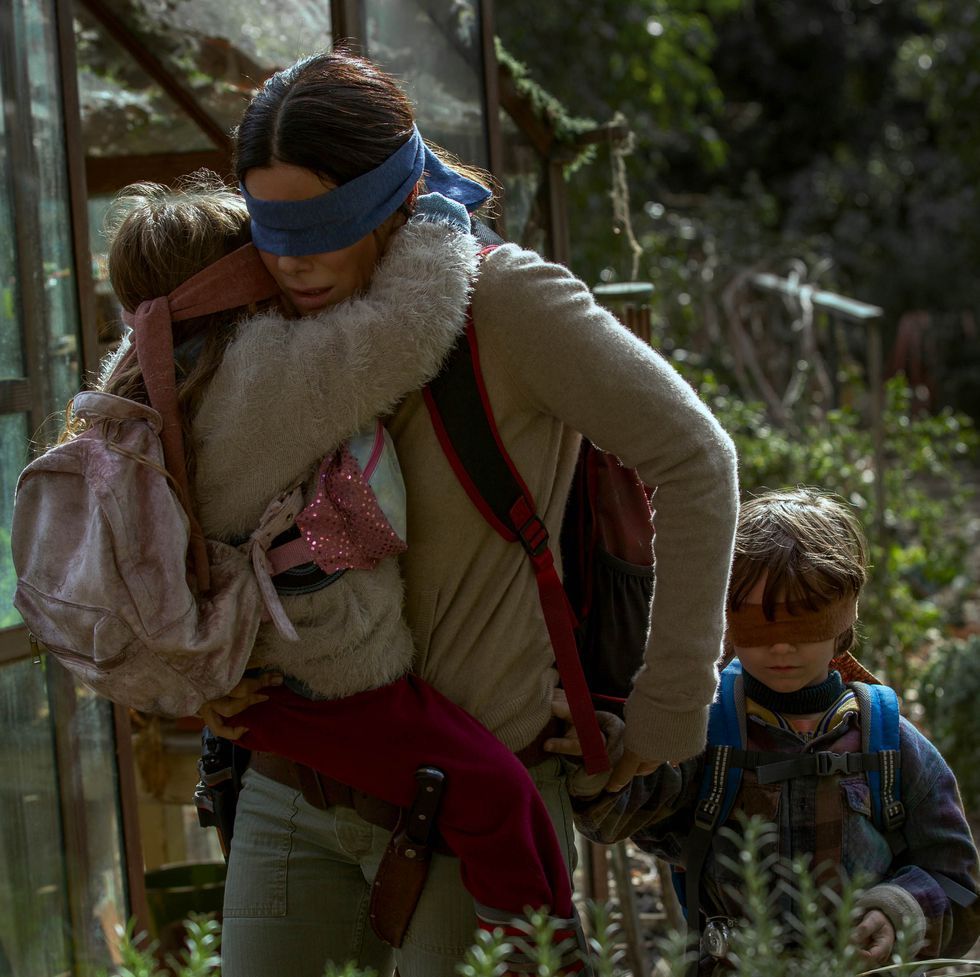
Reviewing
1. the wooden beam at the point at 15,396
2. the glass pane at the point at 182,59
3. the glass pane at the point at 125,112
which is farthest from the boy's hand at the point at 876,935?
the glass pane at the point at 125,112

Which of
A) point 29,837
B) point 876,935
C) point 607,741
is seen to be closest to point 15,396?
point 29,837

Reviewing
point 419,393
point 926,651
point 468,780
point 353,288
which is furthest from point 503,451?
point 926,651

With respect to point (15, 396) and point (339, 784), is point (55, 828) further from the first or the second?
→ point (339, 784)

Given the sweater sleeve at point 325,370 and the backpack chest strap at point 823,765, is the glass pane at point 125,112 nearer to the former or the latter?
the sweater sleeve at point 325,370

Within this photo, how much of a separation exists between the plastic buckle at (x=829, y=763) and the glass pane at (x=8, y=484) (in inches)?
65.3

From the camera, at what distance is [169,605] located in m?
1.67

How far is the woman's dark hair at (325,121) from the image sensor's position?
5.61ft

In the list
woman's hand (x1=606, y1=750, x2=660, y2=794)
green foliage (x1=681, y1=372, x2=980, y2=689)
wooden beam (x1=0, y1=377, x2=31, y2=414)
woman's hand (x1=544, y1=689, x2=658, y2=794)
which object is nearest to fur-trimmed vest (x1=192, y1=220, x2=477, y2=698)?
woman's hand (x1=544, y1=689, x2=658, y2=794)

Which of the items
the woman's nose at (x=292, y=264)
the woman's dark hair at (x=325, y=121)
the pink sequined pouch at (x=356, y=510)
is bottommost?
the pink sequined pouch at (x=356, y=510)

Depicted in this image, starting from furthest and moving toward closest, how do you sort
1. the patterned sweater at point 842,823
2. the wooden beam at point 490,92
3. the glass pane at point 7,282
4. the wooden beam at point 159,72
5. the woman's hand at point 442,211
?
the wooden beam at point 159,72, the wooden beam at point 490,92, the glass pane at point 7,282, the patterned sweater at point 842,823, the woman's hand at point 442,211

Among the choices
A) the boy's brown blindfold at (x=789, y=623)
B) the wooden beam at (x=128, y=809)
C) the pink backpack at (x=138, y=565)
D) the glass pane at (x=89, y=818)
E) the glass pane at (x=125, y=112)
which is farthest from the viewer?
the glass pane at (x=125, y=112)

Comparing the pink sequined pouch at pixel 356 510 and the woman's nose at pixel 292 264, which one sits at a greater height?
the woman's nose at pixel 292 264

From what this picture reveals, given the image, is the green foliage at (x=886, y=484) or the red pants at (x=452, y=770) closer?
the red pants at (x=452, y=770)

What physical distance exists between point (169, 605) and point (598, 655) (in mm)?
607
